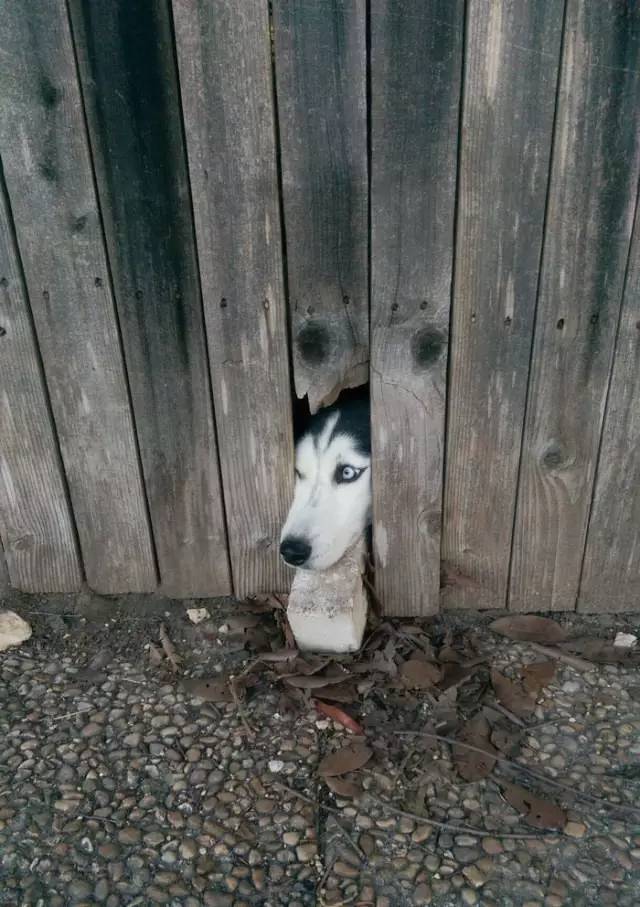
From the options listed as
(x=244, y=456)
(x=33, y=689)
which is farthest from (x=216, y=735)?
(x=244, y=456)

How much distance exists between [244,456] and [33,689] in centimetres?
107

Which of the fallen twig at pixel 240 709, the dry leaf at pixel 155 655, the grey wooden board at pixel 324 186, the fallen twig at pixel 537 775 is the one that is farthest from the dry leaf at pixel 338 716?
the grey wooden board at pixel 324 186

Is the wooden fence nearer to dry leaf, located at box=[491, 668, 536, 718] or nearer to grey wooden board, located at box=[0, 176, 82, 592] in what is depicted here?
grey wooden board, located at box=[0, 176, 82, 592]

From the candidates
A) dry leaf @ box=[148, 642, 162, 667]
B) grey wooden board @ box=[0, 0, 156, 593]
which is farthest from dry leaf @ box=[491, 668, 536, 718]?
grey wooden board @ box=[0, 0, 156, 593]

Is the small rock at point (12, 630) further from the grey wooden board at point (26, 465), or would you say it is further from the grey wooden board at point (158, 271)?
the grey wooden board at point (158, 271)

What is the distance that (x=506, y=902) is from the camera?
1.91 metres

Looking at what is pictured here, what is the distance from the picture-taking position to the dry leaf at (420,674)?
2.53 m

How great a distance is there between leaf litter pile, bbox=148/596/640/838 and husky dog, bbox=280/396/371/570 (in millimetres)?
379

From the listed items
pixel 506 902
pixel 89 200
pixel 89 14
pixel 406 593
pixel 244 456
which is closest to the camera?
pixel 506 902

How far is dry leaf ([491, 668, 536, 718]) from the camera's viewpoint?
2.46m

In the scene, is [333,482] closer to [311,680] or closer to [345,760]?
[311,680]

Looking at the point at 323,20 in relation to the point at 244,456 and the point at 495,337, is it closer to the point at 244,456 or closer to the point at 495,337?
the point at 495,337

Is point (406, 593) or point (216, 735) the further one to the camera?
point (406, 593)

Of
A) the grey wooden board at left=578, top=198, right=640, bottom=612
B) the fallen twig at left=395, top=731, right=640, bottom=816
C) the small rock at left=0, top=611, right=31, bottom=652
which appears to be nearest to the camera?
the fallen twig at left=395, top=731, right=640, bottom=816
